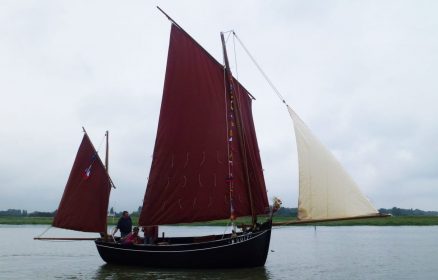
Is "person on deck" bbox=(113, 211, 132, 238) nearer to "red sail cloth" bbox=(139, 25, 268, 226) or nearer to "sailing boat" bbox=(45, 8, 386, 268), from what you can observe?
"sailing boat" bbox=(45, 8, 386, 268)

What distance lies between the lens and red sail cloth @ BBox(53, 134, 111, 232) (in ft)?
99.8

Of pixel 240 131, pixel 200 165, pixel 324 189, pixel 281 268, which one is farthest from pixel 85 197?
pixel 324 189

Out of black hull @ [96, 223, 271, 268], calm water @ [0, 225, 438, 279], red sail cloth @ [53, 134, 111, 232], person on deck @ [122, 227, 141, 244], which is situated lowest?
calm water @ [0, 225, 438, 279]

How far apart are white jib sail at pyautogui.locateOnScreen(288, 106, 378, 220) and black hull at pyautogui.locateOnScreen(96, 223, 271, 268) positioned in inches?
119

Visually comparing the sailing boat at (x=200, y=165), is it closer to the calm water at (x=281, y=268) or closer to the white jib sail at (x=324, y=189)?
the calm water at (x=281, y=268)

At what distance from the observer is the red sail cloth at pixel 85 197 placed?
30422 millimetres

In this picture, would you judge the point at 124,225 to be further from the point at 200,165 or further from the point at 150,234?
the point at 200,165

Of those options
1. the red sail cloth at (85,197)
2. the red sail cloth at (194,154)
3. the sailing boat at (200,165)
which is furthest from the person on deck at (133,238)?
the red sail cloth at (85,197)

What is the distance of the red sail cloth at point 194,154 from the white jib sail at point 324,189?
3928mm

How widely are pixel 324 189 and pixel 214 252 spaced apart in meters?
6.39

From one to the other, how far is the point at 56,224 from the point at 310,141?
16235 mm

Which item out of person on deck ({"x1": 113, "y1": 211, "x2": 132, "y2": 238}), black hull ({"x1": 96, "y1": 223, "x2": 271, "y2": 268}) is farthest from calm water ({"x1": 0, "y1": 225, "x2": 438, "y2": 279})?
person on deck ({"x1": 113, "y1": 211, "x2": 132, "y2": 238})

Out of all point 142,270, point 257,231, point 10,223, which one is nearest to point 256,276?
point 257,231

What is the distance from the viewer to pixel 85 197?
3050 centimetres
